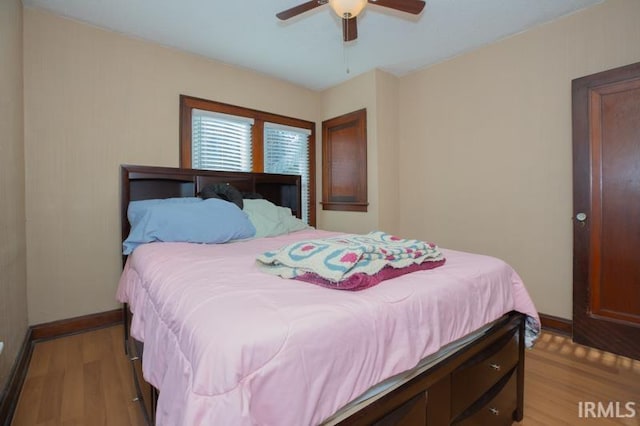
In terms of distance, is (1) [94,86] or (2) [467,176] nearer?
(1) [94,86]

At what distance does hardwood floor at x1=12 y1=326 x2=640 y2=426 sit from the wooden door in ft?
0.70

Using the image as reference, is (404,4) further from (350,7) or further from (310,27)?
(310,27)

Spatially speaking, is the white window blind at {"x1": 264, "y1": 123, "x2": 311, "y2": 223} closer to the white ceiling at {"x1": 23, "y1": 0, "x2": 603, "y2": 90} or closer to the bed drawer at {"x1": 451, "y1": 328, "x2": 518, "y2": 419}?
the white ceiling at {"x1": 23, "y1": 0, "x2": 603, "y2": 90}

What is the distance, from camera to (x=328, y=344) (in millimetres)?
742

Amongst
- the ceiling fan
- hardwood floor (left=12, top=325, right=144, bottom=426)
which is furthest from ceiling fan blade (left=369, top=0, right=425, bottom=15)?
hardwood floor (left=12, top=325, right=144, bottom=426)

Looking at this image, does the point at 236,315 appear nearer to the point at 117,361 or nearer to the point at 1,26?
the point at 117,361

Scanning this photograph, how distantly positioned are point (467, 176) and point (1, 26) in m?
3.48

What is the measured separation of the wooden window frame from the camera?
3.45 metres

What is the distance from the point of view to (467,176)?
298 cm

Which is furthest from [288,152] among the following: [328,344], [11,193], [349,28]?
[328,344]

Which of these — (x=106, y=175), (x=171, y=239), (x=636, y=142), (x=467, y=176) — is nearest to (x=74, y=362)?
(x=171, y=239)

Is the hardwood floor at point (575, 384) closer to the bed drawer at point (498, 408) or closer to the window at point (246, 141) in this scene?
the bed drawer at point (498, 408)

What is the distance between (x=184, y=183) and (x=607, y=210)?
11.2ft

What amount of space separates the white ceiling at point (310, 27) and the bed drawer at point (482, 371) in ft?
6.92
